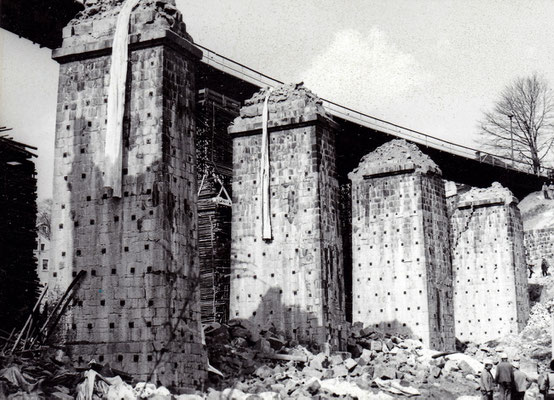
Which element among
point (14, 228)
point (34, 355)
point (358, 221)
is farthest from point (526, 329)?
point (34, 355)

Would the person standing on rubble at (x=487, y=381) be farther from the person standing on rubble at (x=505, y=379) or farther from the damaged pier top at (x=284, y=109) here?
the damaged pier top at (x=284, y=109)

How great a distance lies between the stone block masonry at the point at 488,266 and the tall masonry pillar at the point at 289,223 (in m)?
10.7

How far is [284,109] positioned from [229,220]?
5164mm

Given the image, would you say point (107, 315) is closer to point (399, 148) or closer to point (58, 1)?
point (58, 1)

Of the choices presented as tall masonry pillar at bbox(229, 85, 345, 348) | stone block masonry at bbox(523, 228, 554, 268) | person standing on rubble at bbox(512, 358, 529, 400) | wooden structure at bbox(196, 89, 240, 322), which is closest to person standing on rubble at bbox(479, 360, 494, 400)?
person standing on rubble at bbox(512, 358, 529, 400)

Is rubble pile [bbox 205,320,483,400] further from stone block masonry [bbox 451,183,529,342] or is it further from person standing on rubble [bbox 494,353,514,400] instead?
stone block masonry [bbox 451,183,529,342]

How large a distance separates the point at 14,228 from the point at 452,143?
20485 mm

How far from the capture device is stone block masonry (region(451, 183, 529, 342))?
30.7 metres

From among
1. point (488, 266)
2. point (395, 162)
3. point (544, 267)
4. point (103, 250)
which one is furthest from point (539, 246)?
point (103, 250)

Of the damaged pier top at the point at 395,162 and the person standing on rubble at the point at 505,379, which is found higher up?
the damaged pier top at the point at 395,162

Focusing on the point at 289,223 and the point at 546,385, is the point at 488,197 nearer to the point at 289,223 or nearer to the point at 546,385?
the point at 289,223

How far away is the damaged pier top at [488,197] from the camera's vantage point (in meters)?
31.8

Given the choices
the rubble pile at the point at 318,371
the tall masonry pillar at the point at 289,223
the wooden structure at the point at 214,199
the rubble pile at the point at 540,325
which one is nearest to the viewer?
the rubble pile at the point at 318,371

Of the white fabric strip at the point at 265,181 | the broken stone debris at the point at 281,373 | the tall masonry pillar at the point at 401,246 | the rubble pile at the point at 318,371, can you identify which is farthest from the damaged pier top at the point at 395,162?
the rubble pile at the point at 318,371
